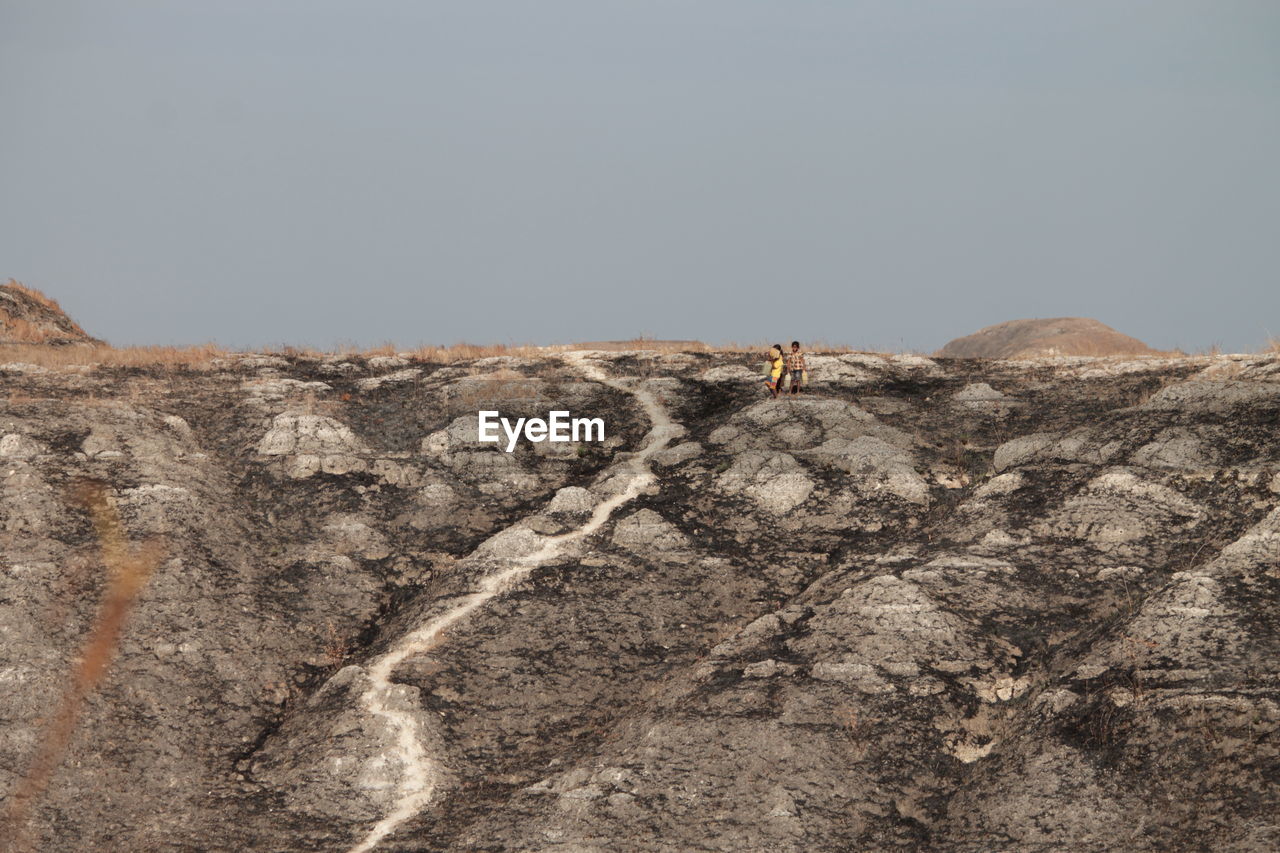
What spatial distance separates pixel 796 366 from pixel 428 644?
14.4m

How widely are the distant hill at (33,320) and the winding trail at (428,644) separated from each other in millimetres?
25571

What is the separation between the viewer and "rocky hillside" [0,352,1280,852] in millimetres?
16844

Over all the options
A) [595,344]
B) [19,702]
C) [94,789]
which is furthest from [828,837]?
[595,344]

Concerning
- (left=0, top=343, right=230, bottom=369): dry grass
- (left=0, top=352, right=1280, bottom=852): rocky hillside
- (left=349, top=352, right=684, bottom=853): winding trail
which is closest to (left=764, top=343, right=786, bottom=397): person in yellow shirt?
(left=0, top=352, right=1280, bottom=852): rocky hillside

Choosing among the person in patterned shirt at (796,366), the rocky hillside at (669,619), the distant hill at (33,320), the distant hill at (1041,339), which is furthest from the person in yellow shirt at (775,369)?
the distant hill at (1041,339)

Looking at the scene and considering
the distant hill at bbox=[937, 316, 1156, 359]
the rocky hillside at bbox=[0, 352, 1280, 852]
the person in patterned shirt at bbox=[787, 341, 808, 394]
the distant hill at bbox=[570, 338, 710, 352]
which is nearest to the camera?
the rocky hillside at bbox=[0, 352, 1280, 852]

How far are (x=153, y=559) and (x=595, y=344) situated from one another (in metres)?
22.8

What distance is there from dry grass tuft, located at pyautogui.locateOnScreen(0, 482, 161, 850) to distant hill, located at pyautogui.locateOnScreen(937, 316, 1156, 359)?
4879 centimetres

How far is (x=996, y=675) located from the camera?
19203 mm

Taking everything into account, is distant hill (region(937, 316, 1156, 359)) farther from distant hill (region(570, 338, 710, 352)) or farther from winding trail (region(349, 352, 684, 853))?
winding trail (region(349, 352, 684, 853))

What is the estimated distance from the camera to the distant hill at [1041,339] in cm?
6750

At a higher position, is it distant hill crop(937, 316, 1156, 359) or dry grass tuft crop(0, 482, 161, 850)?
distant hill crop(937, 316, 1156, 359)

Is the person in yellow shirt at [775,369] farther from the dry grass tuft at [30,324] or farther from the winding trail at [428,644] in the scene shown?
the dry grass tuft at [30,324]

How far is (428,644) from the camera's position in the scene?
22.0 meters
